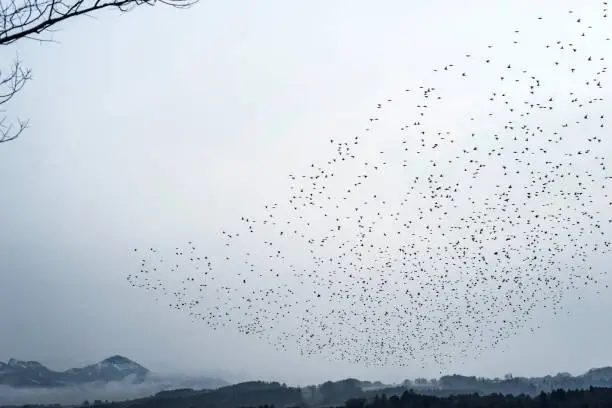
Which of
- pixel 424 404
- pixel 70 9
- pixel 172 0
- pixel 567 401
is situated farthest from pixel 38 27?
pixel 424 404

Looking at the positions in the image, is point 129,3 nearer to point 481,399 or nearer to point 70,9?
point 70,9

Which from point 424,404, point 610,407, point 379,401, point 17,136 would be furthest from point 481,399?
point 17,136

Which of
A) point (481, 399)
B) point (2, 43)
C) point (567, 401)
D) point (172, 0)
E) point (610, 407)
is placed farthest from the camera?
point (481, 399)

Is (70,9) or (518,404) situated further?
(518,404)

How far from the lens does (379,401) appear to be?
559 ft

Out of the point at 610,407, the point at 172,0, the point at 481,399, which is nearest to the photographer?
the point at 172,0

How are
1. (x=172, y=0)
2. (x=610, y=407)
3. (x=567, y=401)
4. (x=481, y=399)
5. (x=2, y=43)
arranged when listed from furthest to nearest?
(x=481, y=399), (x=567, y=401), (x=610, y=407), (x=172, y=0), (x=2, y=43)

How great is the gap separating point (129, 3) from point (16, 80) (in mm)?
2178

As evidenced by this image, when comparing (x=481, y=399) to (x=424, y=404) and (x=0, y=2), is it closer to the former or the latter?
(x=424, y=404)

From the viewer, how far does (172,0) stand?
1116 cm

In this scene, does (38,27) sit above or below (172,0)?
below

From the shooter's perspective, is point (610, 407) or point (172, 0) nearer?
point (172, 0)

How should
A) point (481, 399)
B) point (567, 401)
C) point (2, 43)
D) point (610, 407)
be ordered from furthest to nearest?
point (481, 399)
point (567, 401)
point (610, 407)
point (2, 43)

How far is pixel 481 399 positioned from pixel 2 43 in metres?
165
